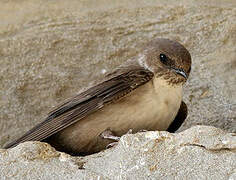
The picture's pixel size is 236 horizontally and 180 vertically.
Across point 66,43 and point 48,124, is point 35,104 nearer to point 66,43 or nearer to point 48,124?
point 66,43

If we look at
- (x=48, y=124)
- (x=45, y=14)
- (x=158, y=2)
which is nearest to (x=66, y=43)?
(x=45, y=14)

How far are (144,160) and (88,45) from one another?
4.77ft

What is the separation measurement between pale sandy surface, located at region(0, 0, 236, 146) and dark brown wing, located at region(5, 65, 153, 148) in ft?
1.81

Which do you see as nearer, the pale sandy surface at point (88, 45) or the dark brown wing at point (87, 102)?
the dark brown wing at point (87, 102)

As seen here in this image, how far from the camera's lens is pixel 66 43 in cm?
361

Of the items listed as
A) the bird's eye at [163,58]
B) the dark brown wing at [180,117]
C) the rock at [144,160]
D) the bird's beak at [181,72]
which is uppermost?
the rock at [144,160]

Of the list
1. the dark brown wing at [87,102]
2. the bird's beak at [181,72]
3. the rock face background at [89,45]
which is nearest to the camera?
the dark brown wing at [87,102]

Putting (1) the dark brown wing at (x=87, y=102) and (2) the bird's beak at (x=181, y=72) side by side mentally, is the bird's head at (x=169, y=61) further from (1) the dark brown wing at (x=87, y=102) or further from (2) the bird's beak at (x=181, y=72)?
(1) the dark brown wing at (x=87, y=102)

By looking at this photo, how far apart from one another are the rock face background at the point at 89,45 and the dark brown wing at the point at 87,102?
1.80 feet

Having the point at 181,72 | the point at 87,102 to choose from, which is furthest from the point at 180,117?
the point at 87,102

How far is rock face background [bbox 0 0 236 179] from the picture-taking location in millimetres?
3469

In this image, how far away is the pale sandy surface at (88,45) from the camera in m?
3.47

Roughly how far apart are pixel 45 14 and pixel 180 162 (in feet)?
5.64

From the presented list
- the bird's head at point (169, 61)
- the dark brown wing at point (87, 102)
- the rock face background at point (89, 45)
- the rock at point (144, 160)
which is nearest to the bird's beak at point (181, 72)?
the bird's head at point (169, 61)
